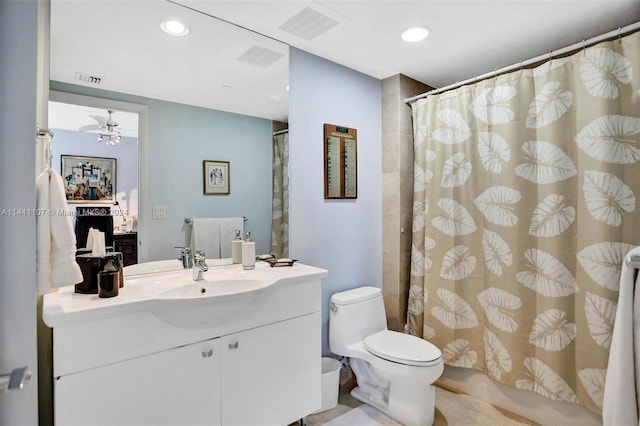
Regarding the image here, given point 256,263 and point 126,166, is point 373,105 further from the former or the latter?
point 126,166

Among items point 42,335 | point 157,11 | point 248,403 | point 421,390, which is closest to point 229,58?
point 157,11

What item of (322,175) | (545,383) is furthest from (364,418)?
(322,175)

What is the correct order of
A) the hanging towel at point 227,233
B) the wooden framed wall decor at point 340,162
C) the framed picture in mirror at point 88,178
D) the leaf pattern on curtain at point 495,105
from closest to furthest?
the framed picture in mirror at point 88,178, the hanging towel at point 227,233, the leaf pattern on curtain at point 495,105, the wooden framed wall decor at point 340,162

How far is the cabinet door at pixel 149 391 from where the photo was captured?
1.17 metres

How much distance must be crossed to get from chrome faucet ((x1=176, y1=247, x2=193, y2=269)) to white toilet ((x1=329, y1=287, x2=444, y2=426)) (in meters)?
0.95

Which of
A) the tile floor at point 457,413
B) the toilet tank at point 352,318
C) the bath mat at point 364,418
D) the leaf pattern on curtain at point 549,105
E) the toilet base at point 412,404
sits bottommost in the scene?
the tile floor at point 457,413

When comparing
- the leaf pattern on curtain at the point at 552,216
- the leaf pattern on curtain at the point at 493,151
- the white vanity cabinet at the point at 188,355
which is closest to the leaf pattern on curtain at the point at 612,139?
the leaf pattern on curtain at the point at 552,216

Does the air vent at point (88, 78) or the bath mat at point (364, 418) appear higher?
the air vent at point (88, 78)

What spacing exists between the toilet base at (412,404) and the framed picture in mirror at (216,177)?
5.12ft

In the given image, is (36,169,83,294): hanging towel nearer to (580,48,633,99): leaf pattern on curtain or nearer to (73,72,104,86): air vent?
(73,72,104,86): air vent

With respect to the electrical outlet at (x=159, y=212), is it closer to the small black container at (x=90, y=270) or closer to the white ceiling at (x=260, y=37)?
the small black container at (x=90, y=270)

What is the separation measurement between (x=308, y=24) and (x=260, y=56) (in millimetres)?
358

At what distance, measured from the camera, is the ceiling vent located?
173 cm

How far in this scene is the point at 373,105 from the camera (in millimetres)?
2539
